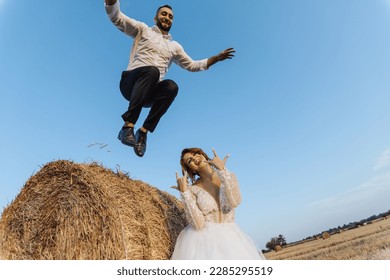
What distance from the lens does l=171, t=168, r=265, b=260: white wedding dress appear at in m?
3.10

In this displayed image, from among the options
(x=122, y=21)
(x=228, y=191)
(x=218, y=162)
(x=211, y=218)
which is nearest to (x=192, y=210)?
(x=211, y=218)

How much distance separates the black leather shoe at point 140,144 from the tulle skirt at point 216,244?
3.08 ft

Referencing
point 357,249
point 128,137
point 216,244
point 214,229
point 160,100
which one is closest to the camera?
point 216,244

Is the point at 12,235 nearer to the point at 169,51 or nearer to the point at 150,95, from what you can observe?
the point at 150,95

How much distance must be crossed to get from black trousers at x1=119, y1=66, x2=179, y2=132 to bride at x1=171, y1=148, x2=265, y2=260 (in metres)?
0.63

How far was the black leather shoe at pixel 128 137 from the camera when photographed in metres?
3.73

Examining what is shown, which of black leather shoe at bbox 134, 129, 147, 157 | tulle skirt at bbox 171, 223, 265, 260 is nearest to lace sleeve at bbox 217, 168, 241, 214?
tulle skirt at bbox 171, 223, 265, 260

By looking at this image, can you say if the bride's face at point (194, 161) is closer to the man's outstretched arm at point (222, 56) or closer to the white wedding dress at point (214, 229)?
the white wedding dress at point (214, 229)

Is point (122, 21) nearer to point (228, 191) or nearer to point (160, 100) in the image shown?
point (160, 100)

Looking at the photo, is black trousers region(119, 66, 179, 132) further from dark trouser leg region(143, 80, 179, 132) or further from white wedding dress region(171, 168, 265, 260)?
white wedding dress region(171, 168, 265, 260)

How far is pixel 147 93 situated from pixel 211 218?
1410 millimetres

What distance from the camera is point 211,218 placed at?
3430 millimetres
